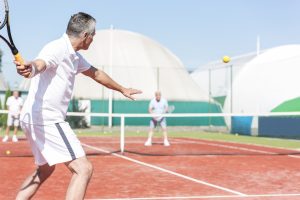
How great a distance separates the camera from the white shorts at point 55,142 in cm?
399

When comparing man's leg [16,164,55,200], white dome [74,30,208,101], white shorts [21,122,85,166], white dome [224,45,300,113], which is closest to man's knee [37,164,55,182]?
man's leg [16,164,55,200]

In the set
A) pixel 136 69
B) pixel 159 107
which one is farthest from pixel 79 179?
pixel 136 69

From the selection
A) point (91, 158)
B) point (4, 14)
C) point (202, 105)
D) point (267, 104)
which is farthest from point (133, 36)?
point (4, 14)

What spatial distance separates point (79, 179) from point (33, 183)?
58cm

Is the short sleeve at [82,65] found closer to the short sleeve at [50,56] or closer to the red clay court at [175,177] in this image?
the short sleeve at [50,56]

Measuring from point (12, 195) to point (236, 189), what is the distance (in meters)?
2.74

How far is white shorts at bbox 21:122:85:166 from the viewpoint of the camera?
3988 mm

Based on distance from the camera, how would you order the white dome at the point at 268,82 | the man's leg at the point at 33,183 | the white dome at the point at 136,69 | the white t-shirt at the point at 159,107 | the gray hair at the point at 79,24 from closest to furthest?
1. the gray hair at the point at 79,24
2. the man's leg at the point at 33,183
3. the white t-shirt at the point at 159,107
4. the white dome at the point at 268,82
5. the white dome at the point at 136,69

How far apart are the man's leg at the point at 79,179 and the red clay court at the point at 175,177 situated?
2.35 metres

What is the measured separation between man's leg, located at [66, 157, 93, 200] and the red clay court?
2346 millimetres

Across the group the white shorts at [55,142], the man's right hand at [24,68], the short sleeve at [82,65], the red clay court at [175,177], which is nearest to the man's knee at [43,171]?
the white shorts at [55,142]

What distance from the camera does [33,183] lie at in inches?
170

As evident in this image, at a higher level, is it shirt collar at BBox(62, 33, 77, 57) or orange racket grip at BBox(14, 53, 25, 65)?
shirt collar at BBox(62, 33, 77, 57)

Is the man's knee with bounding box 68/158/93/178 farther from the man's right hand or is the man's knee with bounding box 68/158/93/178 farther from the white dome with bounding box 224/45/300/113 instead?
the white dome with bounding box 224/45/300/113
